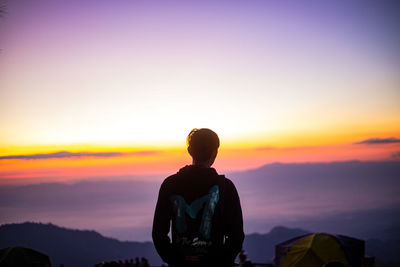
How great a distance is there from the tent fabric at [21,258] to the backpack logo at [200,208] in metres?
16.6

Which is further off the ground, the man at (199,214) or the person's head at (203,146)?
the person's head at (203,146)

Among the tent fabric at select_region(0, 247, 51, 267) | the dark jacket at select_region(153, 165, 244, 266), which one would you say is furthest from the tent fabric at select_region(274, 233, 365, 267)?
the dark jacket at select_region(153, 165, 244, 266)

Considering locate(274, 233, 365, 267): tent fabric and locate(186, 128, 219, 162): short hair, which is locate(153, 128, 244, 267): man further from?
locate(274, 233, 365, 267): tent fabric

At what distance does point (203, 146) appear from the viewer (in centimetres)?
339

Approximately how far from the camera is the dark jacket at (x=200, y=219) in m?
3.27

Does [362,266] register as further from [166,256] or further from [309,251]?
[166,256]

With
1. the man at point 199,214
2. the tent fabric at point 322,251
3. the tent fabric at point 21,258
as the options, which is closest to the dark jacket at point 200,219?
the man at point 199,214

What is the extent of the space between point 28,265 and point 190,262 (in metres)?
16.9

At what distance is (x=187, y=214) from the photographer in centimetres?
330

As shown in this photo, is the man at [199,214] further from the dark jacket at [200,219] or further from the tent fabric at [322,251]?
the tent fabric at [322,251]

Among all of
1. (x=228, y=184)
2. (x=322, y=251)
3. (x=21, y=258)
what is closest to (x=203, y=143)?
(x=228, y=184)

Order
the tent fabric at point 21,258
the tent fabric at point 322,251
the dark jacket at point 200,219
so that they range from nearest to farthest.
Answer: the dark jacket at point 200,219 → the tent fabric at point 322,251 → the tent fabric at point 21,258

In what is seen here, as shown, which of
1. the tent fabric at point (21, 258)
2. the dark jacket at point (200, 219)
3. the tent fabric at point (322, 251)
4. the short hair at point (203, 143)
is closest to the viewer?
the dark jacket at point (200, 219)

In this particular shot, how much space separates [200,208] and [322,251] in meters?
15.2
